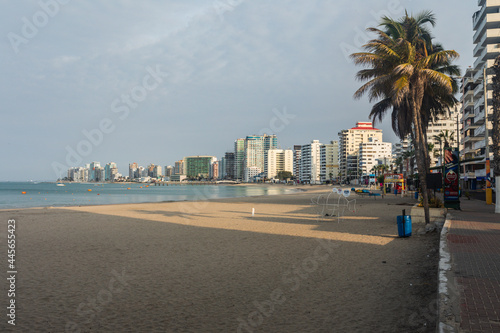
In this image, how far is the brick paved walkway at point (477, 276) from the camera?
4041 millimetres

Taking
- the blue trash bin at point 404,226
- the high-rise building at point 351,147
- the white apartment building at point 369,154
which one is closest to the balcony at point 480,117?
the blue trash bin at point 404,226

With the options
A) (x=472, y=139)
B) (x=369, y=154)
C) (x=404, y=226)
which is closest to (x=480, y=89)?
(x=472, y=139)

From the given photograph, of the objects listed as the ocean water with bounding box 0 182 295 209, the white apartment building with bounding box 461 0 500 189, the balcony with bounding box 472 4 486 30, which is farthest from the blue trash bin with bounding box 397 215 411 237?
the balcony with bounding box 472 4 486 30

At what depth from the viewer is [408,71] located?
1638cm

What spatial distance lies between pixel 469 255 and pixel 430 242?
3.85 metres

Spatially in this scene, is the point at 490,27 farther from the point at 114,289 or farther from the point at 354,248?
the point at 114,289

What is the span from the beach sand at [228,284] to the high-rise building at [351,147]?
560ft

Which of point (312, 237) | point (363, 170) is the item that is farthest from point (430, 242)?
point (363, 170)

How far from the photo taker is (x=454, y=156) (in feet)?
63.9

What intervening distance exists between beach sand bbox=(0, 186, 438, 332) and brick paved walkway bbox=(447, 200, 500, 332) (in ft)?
1.77

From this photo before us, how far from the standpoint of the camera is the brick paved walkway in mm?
4041

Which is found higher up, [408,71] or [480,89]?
[480,89]

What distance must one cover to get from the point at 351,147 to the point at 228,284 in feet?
614

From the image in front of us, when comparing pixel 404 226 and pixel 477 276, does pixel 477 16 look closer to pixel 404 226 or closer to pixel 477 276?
pixel 404 226
